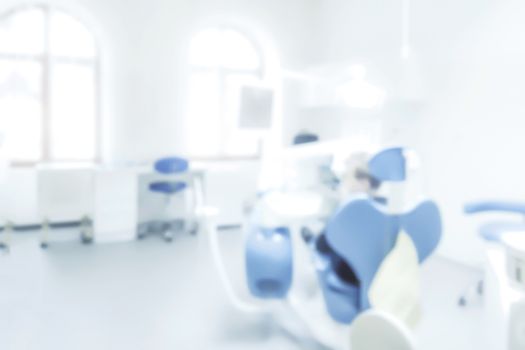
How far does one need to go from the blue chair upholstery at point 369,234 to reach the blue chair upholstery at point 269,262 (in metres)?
0.48

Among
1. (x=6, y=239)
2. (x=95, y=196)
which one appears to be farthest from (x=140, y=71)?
(x=6, y=239)

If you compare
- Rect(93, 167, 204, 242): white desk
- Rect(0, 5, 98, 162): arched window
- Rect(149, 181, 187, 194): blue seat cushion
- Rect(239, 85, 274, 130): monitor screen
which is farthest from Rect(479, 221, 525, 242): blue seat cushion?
Rect(0, 5, 98, 162): arched window

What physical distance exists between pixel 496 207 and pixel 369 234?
139 centimetres

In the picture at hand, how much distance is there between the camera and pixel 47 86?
5.05 meters

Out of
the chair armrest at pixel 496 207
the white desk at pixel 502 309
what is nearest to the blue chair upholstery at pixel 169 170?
the chair armrest at pixel 496 207

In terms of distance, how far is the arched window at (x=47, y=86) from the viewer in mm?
4922

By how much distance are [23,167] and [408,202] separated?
4417 mm

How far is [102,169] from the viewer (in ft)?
14.4

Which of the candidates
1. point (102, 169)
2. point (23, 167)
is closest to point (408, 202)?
point (102, 169)

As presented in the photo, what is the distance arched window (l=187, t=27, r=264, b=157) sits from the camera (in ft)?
18.5

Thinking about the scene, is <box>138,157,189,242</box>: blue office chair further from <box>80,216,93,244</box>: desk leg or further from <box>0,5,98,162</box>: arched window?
<box>0,5,98,162</box>: arched window

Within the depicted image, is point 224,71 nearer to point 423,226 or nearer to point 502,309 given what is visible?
point 423,226

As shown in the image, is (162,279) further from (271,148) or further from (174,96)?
(174,96)

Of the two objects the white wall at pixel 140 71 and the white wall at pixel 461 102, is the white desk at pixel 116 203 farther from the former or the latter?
the white wall at pixel 461 102
